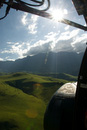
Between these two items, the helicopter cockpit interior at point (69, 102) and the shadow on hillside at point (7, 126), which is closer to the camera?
the helicopter cockpit interior at point (69, 102)

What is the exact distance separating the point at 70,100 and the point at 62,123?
Answer: 0.72 meters

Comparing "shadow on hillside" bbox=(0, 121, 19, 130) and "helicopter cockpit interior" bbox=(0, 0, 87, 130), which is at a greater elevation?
"helicopter cockpit interior" bbox=(0, 0, 87, 130)

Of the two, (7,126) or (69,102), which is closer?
(69,102)

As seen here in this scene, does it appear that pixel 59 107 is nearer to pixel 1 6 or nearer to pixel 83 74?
pixel 83 74

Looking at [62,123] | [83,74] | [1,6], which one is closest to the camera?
[83,74]

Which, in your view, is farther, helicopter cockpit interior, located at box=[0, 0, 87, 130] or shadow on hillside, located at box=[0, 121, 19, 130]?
shadow on hillside, located at box=[0, 121, 19, 130]

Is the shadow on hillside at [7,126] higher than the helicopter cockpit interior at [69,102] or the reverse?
the reverse

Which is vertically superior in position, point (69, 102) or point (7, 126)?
point (69, 102)

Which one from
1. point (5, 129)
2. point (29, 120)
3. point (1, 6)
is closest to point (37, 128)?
point (29, 120)

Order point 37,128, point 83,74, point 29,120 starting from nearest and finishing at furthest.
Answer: point 83,74 → point 37,128 → point 29,120

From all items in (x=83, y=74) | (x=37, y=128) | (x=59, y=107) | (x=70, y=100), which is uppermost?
(x=83, y=74)

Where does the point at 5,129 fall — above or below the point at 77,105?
below

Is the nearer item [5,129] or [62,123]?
[62,123]

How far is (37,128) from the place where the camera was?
28.9 metres
